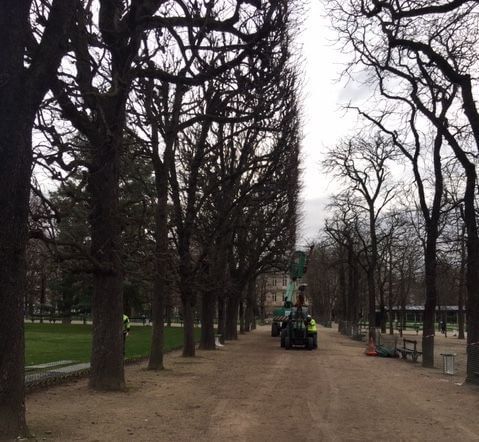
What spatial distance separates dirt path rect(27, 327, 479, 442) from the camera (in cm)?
891

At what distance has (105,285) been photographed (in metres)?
13.0

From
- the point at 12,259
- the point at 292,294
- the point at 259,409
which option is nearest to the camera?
the point at 12,259

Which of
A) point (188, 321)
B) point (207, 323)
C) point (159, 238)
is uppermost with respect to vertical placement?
point (159, 238)

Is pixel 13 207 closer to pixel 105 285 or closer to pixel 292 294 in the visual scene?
pixel 105 285

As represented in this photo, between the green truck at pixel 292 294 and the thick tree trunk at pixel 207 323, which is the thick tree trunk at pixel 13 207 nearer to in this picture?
the thick tree trunk at pixel 207 323

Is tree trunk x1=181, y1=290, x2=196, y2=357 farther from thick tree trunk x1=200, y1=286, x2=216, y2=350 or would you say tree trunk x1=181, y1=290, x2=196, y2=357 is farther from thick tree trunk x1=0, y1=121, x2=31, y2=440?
thick tree trunk x1=0, y1=121, x2=31, y2=440

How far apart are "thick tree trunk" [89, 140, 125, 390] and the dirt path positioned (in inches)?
23.0

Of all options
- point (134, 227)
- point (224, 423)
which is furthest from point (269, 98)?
point (224, 423)

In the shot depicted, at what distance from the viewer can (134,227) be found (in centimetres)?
1497

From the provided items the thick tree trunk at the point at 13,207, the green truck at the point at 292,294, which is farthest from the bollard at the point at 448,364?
the thick tree trunk at the point at 13,207

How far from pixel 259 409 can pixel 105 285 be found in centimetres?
422

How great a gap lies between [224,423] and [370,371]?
10964mm

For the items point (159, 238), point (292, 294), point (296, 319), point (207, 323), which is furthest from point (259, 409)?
point (292, 294)

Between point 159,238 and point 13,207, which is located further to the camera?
point 159,238
